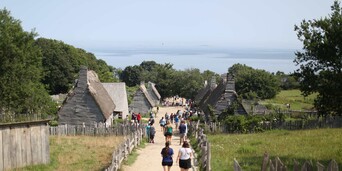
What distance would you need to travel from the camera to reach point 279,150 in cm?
2242

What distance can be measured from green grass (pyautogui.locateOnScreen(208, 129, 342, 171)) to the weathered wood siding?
8097 mm

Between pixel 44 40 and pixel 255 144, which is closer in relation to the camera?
pixel 255 144

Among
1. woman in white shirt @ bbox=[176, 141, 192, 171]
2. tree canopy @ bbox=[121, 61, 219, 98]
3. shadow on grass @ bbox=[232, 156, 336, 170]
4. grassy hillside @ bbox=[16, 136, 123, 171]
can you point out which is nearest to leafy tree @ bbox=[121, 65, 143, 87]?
tree canopy @ bbox=[121, 61, 219, 98]

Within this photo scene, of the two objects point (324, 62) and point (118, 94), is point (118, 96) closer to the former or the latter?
point (118, 94)

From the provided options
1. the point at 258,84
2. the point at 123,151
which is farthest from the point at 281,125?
the point at 258,84

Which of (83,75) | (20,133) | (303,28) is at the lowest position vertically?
(20,133)

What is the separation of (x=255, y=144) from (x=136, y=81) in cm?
12481

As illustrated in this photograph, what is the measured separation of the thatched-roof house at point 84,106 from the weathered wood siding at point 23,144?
17282 millimetres

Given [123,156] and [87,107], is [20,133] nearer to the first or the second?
[123,156]

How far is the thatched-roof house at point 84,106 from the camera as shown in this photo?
3975 cm

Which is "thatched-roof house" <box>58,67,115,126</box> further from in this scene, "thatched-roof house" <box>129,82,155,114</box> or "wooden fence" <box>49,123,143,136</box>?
"thatched-roof house" <box>129,82,155,114</box>

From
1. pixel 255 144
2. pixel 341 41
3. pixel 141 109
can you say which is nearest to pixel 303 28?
pixel 341 41

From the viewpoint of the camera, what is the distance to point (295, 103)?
73.2m

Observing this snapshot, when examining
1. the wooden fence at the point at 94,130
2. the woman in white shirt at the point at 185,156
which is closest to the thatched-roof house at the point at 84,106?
the wooden fence at the point at 94,130
